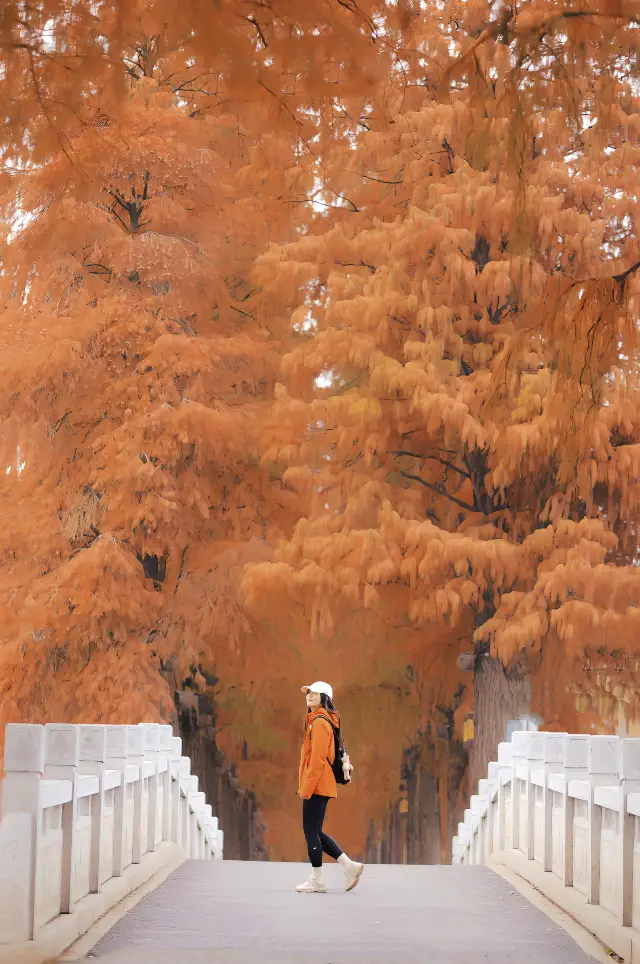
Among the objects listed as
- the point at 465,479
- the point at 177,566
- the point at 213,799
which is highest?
the point at 465,479

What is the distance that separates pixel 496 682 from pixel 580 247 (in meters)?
5.87

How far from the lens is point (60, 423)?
19203mm

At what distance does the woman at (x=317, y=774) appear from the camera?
10.5 meters

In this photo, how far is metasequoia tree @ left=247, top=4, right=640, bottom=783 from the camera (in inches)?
A: 627

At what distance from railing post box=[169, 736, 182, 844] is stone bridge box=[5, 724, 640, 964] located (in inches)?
50.4

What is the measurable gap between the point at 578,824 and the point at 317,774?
6.95 ft

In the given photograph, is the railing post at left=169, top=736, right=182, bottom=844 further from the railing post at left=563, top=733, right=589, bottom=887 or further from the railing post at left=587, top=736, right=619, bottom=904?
the railing post at left=587, top=736, right=619, bottom=904

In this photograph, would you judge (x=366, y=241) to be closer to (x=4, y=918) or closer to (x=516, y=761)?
(x=516, y=761)

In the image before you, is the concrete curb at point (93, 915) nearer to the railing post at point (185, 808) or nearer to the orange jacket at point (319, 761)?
the orange jacket at point (319, 761)

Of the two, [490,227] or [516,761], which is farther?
[490,227]

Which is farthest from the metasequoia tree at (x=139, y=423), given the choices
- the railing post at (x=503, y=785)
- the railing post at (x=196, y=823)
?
the railing post at (x=503, y=785)

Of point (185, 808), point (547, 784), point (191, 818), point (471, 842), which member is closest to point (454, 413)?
point (471, 842)

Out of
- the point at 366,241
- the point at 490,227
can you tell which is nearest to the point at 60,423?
the point at 366,241

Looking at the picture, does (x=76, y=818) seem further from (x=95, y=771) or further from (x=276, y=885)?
(x=276, y=885)
